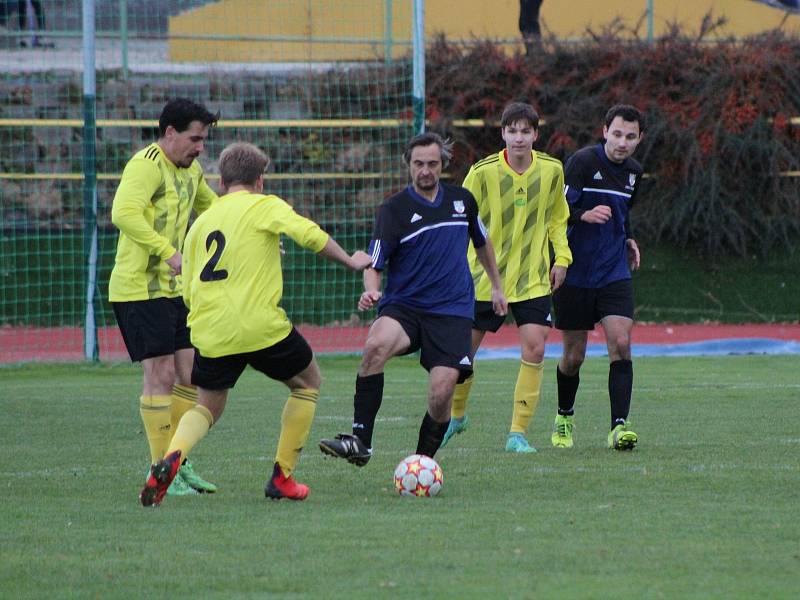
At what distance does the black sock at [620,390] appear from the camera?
852 centimetres

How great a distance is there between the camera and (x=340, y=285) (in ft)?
61.8

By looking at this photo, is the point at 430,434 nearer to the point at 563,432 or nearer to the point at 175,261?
the point at 175,261

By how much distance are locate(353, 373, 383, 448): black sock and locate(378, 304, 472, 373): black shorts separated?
0.24 m

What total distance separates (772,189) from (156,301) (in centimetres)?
1425

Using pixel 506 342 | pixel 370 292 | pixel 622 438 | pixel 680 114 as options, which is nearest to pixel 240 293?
pixel 370 292

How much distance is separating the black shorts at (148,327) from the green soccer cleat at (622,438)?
2.71 metres

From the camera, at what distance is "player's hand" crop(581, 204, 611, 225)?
8625 mm

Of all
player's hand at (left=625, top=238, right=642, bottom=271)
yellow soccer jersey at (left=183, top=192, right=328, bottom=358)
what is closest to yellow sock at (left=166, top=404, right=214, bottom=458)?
yellow soccer jersey at (left=183, top=192, right=328, bottom=358)

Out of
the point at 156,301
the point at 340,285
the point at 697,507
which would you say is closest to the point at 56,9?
the point at 340,285

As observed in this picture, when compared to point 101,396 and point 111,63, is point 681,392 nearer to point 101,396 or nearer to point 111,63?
point 101,396

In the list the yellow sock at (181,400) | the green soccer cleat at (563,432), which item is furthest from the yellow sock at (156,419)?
the green soccer cleat at (563,432)

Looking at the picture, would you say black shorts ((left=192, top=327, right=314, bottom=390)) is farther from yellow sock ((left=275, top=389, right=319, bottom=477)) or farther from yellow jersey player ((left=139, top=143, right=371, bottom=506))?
yellow sock ((left=275, top=389, right=319, bottom=477))

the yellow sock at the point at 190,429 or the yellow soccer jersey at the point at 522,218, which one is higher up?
the yellow soccer jersey at the point at 522,218

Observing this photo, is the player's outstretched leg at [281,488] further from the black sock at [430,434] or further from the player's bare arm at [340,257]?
the player's bare arm at [340,257]
